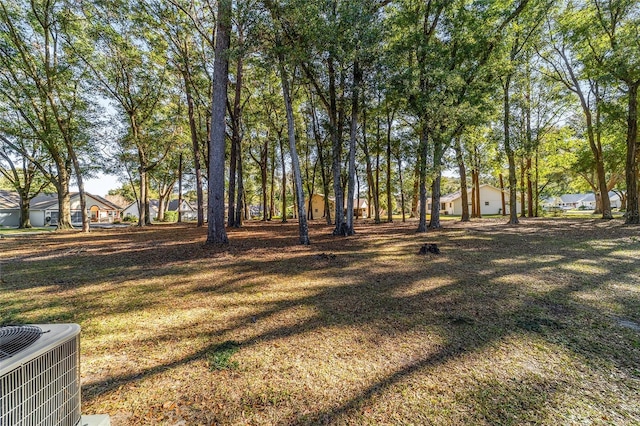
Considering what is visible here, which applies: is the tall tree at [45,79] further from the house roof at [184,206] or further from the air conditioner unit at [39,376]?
Result: the house roof at [184,206]

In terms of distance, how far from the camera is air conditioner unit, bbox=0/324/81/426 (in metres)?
1.19

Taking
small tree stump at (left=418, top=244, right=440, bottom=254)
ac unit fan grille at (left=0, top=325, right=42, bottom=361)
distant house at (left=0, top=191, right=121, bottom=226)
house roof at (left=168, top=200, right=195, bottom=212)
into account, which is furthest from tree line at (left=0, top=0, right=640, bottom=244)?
house roof at (left=168, top=200, right=195, bottom=212)

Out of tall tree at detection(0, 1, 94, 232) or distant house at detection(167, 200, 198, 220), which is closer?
tall tree at detection(0, 1, 94, 232)

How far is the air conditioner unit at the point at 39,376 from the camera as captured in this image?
119 cm

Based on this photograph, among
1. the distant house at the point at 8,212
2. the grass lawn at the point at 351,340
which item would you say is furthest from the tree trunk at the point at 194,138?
the distant house at the point at 8,212

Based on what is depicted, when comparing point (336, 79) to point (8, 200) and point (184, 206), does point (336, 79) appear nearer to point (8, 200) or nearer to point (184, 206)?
point (8, 200)

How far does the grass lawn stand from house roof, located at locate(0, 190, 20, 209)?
119 feet

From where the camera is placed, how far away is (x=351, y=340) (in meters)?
3.10

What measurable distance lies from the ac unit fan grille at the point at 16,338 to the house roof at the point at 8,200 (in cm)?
4330

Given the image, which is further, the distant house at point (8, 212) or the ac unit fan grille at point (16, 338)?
the distant house at point (8, 212)

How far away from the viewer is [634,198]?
13.5 metres

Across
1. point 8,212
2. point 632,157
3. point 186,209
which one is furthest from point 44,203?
point 632,157

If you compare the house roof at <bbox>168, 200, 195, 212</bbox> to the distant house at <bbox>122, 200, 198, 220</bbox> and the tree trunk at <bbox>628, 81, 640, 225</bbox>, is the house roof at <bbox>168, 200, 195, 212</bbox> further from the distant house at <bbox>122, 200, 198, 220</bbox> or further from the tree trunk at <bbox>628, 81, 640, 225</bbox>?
the tree trunk at <bbox>628, 81, 640, 225</bbox>

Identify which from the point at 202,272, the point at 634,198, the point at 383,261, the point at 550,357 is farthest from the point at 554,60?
the point at 202,272
